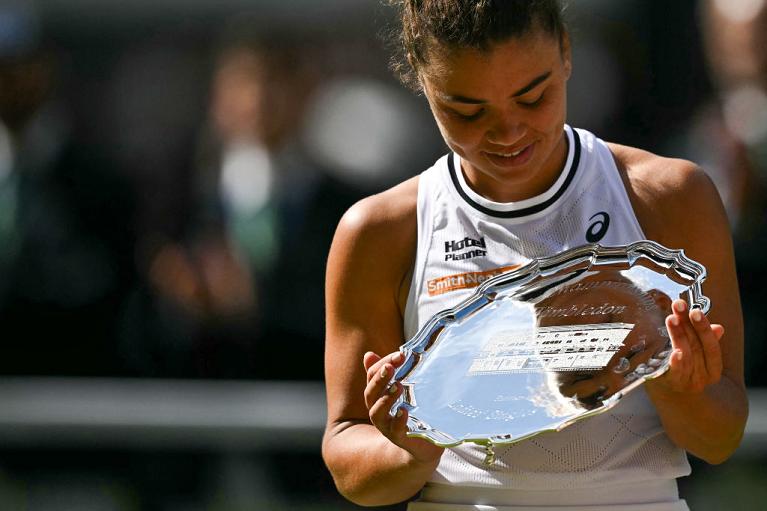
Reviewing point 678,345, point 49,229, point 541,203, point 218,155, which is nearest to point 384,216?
point 541,203

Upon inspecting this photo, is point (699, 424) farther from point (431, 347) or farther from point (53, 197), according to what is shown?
point (53, 197)

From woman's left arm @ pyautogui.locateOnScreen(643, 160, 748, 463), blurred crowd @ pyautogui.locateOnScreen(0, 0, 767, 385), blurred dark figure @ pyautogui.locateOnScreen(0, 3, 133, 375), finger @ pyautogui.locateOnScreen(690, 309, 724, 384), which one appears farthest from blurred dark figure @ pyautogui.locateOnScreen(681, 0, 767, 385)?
finger @ pyautogui.locateOnScreen(690, 309, 724, 384)

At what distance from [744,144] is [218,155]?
5.97 ft

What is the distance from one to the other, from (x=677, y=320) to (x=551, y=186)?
19.8 inches

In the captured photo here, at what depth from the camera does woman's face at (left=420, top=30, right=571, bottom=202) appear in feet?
6.33

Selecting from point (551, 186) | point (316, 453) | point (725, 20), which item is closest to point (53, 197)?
point (316, 453)

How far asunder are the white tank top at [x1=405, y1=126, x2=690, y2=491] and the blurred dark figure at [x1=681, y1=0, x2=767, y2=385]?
1.98m

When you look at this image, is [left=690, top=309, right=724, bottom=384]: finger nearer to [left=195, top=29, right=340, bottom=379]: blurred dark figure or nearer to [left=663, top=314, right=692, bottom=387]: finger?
[left=663, top=314, right=692, bottom=387]: finger

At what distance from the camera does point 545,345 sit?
1836 millimetres

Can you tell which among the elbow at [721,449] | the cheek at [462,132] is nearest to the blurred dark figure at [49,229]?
the cheek at [462,132]

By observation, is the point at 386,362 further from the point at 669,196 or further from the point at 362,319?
the point at 669,196

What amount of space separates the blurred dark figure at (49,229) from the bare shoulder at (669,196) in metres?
2.62

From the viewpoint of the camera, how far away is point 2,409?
13.9 feet

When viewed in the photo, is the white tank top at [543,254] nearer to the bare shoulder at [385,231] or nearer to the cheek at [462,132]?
the bare shoulder at [385,231]
